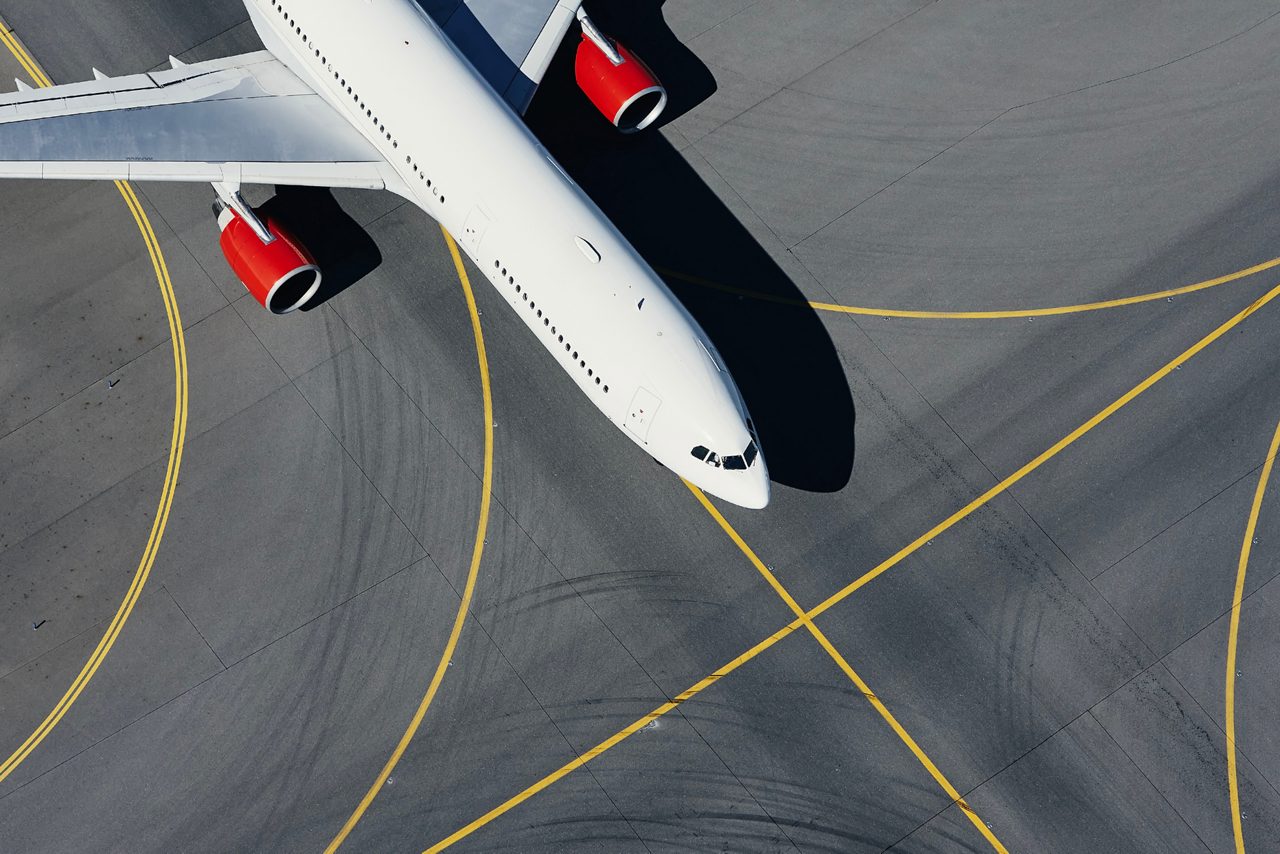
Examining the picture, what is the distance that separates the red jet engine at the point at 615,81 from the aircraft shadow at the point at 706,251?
1.12 metres

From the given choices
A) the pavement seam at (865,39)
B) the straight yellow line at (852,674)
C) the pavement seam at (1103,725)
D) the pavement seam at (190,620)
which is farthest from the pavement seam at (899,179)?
the pavement seam at (190,620)

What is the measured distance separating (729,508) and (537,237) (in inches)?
369

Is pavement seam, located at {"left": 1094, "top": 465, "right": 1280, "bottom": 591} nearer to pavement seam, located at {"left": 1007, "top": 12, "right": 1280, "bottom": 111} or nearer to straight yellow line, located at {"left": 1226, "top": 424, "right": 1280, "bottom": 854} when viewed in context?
straight yellow line, located at {"left": 1226, "top": 424, "right": 1280, "bottom": 854}

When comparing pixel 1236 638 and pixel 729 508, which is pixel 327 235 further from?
pixel 1236 638

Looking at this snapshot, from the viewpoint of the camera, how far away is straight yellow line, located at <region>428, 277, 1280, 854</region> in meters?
31.8

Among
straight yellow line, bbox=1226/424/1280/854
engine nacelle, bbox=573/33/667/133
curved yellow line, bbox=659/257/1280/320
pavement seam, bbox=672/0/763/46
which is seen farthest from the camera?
pavement seam, bbox=672/0/763/46

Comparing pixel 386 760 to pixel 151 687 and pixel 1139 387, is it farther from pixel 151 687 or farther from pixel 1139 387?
pixel 1139 387

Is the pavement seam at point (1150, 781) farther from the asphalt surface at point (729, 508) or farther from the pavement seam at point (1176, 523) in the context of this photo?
the pavement seam at point (1176, 523)

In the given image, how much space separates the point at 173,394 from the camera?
3603 cm

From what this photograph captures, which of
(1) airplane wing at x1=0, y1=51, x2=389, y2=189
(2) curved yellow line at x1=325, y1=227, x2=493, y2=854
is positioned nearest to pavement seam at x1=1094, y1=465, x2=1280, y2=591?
(2) curved yellow line at x1=325, y1=227, x2=493, y2=854

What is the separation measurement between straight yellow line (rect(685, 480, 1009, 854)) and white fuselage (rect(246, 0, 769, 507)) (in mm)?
3159

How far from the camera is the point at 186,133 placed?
35.3 meters

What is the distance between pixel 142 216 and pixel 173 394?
630 centimetres

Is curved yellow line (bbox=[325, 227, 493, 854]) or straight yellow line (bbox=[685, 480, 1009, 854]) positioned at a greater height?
curved yellow line (bbox=[325, 227, 493, 854])
